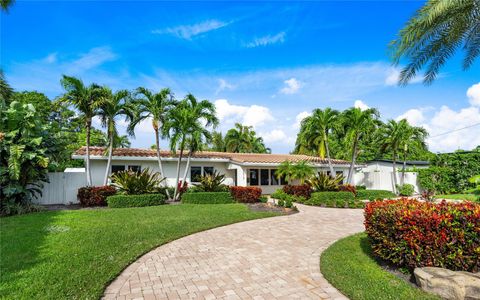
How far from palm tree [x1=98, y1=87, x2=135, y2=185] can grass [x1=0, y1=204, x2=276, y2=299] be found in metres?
5.57

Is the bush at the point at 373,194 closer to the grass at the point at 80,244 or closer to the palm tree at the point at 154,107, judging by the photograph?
the grass at the point at 80,244

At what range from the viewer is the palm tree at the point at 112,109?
15562mm

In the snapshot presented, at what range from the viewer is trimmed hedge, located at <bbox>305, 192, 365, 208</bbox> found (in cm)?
1485

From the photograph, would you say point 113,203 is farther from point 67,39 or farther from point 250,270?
point 250,270

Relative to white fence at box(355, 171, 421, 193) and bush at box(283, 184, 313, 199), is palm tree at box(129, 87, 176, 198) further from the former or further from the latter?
white fence at box(355, 171, 421, 193)

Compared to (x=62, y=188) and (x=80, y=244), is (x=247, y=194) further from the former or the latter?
(x=62, y=188)

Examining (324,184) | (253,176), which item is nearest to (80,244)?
(324,184)

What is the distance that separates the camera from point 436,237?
463cm

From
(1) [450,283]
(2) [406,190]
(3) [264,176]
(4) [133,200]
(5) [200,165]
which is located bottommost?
(1) [450,283]

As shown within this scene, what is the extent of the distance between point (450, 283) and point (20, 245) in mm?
8893

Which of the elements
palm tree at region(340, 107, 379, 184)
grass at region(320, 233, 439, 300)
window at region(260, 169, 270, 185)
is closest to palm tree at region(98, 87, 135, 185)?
window at region(260, 169, 270, 185)

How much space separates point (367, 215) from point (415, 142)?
21.2 m

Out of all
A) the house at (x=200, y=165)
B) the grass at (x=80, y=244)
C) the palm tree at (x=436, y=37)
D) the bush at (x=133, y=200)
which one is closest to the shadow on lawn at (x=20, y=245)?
the grass at (x=80, y=244)

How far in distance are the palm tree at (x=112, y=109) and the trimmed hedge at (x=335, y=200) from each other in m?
12.0
